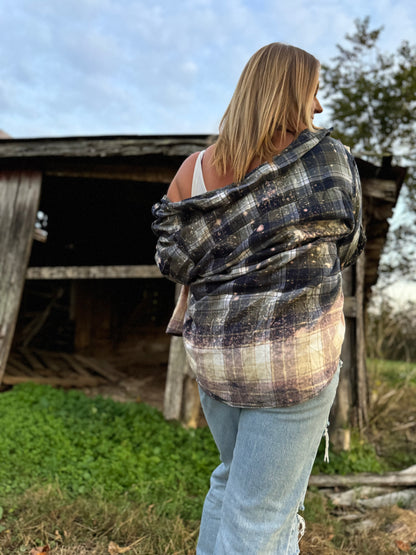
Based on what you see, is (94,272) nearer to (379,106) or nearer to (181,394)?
(181,394)

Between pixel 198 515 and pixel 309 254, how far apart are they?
7.99ft

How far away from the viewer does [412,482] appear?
4055mm

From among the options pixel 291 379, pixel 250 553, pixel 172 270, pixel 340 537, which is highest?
pixel 172 270

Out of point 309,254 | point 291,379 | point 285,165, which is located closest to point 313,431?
point 291,379

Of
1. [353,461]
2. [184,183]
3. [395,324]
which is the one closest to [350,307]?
[353,461]

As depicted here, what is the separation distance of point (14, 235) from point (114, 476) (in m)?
3.14

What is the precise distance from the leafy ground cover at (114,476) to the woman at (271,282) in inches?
59.5

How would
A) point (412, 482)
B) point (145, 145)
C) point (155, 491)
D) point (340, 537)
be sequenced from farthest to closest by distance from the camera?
point (145, 145), point (412, 482), point (155, 491), point (340, 537)

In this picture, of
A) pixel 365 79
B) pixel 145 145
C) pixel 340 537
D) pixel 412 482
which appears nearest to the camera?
pixel 340 537

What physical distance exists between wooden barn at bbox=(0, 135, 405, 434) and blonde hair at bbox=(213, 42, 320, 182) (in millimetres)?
3351

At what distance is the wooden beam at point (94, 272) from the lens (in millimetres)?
5039

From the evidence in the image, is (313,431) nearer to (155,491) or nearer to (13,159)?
(155,491)

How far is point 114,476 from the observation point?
3498 millimetres

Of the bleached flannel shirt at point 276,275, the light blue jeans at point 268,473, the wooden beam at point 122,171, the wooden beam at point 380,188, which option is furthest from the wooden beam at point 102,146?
the light blue jeans at point 268,473
